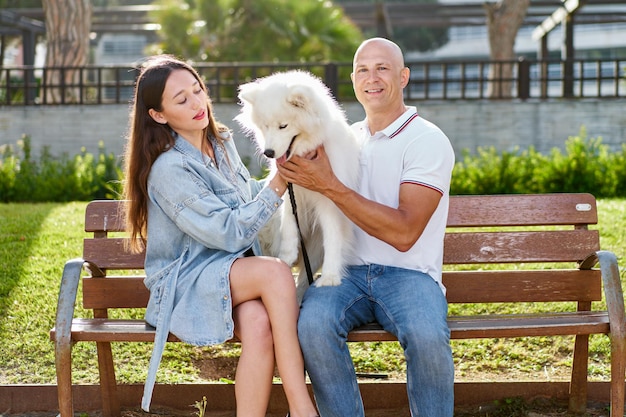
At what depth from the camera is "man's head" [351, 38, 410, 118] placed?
355cm

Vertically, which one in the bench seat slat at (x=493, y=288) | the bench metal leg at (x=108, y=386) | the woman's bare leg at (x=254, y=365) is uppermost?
the bench seat slat at (x=493, y=288)

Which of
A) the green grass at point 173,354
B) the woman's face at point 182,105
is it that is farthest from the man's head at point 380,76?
the green grass at point 173,354

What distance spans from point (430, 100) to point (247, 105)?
998 cm

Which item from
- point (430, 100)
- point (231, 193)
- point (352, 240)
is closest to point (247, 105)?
point (231, 193)

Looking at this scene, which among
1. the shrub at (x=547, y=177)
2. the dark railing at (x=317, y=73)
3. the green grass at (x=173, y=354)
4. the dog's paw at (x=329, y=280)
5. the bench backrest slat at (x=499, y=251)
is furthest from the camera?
the dark railing at (x=317, y=73)

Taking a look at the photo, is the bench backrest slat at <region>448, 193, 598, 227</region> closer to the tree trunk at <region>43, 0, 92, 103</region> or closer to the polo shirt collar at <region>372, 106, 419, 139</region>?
the polo shirt collar at <region>372, 106, 419, 139</region>

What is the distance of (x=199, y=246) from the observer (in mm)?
3287

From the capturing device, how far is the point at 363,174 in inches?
142

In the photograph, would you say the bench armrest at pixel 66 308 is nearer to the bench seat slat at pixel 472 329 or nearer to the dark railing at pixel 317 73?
the bench seat slat at pixel 472 329

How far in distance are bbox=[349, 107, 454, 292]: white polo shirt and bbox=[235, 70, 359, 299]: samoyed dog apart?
0.07m

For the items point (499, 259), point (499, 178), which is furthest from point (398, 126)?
point (499, 178)

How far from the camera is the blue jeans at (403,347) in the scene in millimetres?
A: 3039

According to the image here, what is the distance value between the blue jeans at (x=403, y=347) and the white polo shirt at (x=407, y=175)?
0.71ft

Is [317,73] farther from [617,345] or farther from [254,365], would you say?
[254,365]
